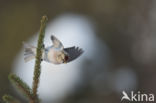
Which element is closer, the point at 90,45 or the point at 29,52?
the point at 29,52

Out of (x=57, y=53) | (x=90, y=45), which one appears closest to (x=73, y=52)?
(x=57, y=53)

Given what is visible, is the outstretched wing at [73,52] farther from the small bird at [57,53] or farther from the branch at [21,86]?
the branch at [21,86]

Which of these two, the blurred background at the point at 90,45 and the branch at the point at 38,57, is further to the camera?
the blurred background at the point at 90,45

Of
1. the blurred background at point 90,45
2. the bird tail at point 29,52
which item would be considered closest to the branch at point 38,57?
the bird tail at point 29,52

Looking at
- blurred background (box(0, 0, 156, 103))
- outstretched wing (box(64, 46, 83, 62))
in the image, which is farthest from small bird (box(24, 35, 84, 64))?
blurred background (box(0, 0, 156, 103))

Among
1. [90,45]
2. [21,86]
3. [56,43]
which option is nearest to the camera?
[56,43]

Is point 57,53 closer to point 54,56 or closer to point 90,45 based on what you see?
point 54,56
